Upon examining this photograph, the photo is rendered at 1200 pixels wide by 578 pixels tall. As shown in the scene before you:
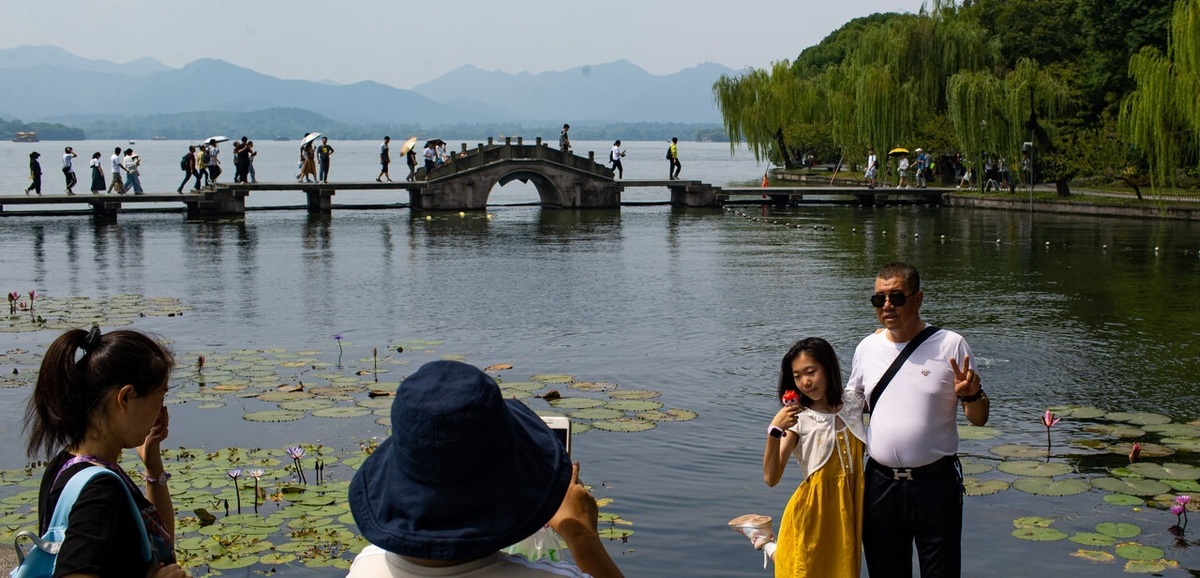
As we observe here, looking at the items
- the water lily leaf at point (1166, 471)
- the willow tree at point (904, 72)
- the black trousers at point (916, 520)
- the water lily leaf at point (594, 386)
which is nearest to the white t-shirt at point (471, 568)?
the black trousers at point (916, 520)

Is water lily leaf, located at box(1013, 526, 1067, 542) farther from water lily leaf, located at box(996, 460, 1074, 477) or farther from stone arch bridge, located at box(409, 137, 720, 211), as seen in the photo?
stone arch bridge, located at box(409, 137, 720, 211)

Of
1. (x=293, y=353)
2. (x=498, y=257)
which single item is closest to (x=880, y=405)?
(x=293, y=353)

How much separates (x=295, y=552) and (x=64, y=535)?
4330 mm

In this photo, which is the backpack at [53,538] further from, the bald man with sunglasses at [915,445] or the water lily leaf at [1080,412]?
the water lily leaf at [1080,412]

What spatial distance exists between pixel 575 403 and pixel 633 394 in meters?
0.67

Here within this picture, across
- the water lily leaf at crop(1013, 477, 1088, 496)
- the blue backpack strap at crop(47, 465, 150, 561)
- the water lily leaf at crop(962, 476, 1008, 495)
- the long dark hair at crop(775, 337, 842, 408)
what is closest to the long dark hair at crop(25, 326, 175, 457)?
the blue backpack strap at crop(47, 465, 150, 561)

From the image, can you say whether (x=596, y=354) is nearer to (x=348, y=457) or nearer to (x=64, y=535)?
(x=348, y=457)

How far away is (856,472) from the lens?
548 centimetres

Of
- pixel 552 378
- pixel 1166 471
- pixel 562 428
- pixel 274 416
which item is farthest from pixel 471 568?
pixel 552 378

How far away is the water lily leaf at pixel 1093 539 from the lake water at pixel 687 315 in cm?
16

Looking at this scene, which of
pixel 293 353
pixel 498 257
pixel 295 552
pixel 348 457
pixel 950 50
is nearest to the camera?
pixel 295 552

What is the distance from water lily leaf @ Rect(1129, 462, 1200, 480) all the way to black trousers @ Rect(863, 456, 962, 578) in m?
4.22

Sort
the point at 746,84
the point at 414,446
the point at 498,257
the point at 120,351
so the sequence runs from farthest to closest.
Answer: the point at 746,84 < the point at 498,257 < the point at 120,351 < the point at 414,446

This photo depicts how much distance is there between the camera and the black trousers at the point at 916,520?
534 cm
